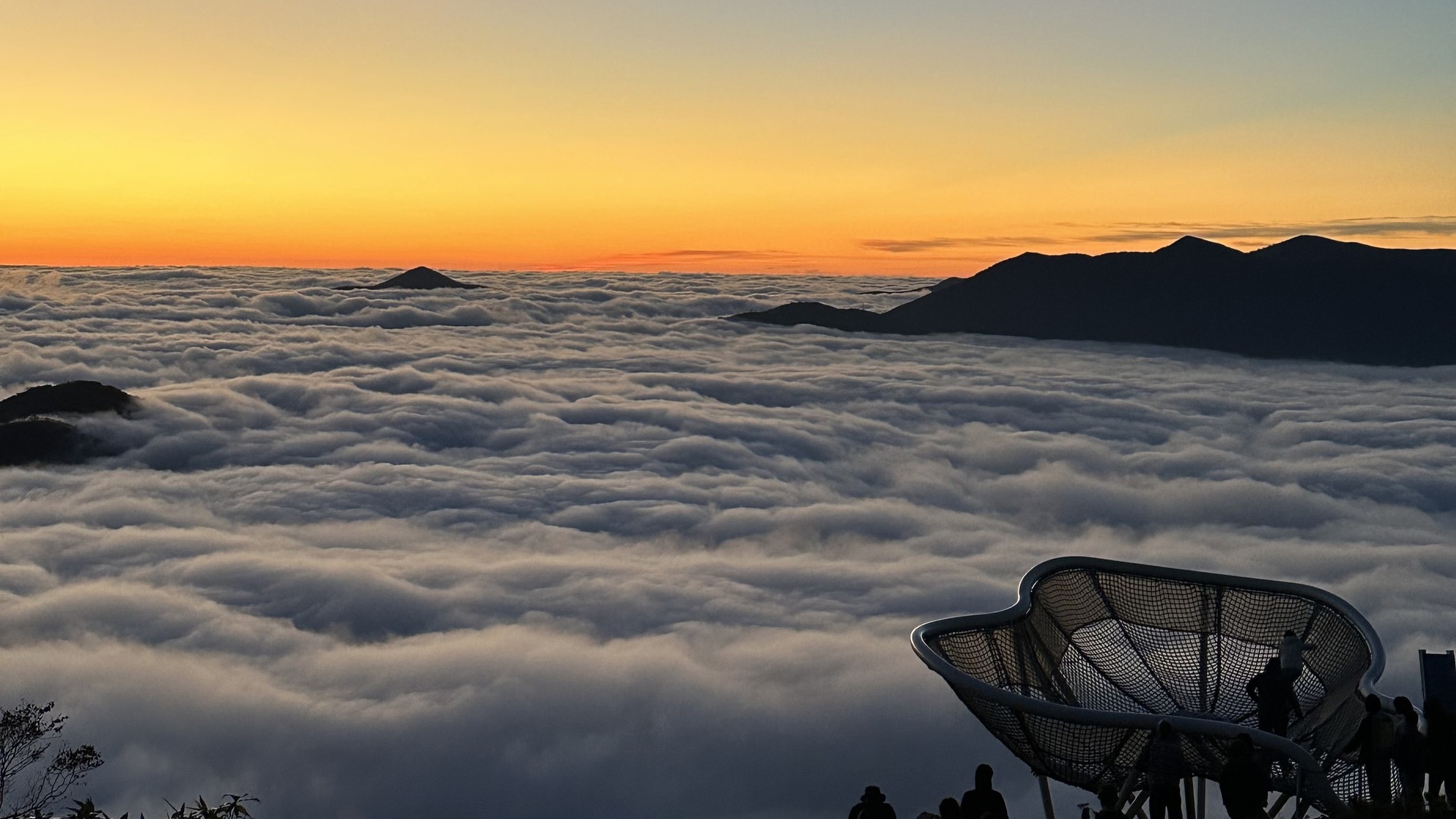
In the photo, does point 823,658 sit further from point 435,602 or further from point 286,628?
point 286,628

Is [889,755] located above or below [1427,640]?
below

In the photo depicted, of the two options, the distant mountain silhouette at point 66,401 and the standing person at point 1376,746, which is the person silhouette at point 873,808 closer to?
the standing person at point 1376,746

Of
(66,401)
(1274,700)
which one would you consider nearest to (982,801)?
(1274,700)

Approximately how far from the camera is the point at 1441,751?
48.3 feet

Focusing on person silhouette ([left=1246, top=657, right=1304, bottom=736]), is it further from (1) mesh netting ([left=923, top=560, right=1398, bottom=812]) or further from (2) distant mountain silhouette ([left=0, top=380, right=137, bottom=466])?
(2) distant mountain silhouette ([left=0, top=380, right=137, bottom=466])

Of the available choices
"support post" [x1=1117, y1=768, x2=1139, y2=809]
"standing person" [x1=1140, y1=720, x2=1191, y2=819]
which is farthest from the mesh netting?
"standing person" [x1=1140, y1=720, x2=1191, y2=819]

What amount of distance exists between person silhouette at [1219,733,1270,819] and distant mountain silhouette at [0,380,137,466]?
602ft

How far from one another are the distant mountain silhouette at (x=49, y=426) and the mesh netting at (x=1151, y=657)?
7018 inches

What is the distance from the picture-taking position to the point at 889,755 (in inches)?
3361

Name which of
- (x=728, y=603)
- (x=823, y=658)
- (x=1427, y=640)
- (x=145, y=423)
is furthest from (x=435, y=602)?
(x=145, y=423)

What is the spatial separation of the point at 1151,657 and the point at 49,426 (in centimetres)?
18916

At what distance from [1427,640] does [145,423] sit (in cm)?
18427

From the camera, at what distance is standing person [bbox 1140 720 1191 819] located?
15031mm

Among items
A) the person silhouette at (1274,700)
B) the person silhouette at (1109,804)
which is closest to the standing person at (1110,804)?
the person silhouette at (1109,804)
